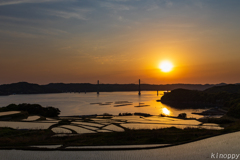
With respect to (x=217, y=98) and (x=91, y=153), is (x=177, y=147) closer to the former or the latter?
(x=91, y=153)

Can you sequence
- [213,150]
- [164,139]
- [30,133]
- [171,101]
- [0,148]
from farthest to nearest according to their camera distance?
[171,101], [30,133], [164,139], [0,148], [213,150]

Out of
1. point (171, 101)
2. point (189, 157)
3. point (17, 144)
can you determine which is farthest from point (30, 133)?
point (171, 101)

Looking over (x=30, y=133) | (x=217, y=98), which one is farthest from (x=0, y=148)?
(x=217, y=98)

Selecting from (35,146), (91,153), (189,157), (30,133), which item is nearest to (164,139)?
(189,157)

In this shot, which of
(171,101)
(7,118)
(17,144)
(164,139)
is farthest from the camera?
(171,101)

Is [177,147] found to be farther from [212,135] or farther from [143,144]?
[212,135]

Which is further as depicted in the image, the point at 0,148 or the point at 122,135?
the point at 122,135

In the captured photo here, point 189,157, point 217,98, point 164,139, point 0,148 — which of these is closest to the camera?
point 189,157

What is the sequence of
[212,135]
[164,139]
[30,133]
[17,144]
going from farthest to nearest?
[30,133] < [212,135] < [164,139] < [17,144]

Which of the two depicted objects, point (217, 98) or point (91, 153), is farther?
point (217, 98)
